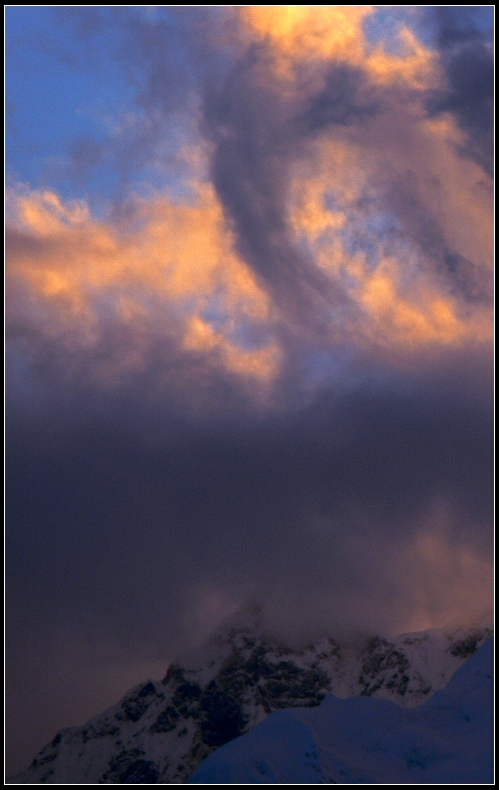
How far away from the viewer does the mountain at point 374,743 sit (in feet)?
352

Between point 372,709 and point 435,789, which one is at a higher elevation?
point 372,709

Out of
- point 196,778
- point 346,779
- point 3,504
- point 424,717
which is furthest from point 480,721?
point 3,504

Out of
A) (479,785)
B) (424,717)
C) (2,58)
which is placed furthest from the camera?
(424,717)

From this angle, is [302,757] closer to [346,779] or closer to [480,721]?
[346,779]

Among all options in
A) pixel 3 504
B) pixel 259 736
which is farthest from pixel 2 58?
pixel 259 736

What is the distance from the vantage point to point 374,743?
113500mm

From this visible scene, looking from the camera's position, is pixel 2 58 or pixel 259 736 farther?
pixel 259 736

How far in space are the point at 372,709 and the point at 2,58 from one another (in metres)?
78.3

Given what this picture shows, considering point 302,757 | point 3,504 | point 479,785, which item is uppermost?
point 3,504

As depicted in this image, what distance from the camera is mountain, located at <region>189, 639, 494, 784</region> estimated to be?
107312 millimetres

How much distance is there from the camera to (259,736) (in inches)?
4596

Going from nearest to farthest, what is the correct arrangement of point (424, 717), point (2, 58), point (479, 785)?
point (479, 785) < point (2, 58) < point (424, 717)

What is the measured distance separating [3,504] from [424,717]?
162 feet

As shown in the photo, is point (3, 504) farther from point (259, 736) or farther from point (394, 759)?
point (394, 759)
